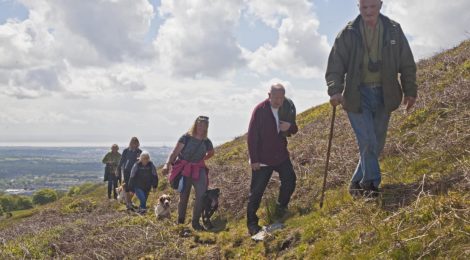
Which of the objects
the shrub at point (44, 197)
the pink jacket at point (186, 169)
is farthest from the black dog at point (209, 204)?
the shrub at point (44, 197)

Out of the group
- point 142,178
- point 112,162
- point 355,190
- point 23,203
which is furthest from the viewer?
point 23,203

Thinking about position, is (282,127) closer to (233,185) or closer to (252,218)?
(252,218)

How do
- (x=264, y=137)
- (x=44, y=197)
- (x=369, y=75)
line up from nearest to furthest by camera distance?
(x=369, y=75) → (x=264, y=137) → (x=44, y=197)

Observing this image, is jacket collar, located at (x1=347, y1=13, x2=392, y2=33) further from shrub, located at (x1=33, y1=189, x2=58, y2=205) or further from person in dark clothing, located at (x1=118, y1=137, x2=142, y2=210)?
shrub, located at (x1=33, y1=189, x2=58, y2=205)

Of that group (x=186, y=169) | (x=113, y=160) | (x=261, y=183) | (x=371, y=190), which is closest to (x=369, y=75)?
(x=371, y=190)

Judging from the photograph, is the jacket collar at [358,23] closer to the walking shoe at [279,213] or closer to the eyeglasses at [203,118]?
the walking shoe at [279,213]

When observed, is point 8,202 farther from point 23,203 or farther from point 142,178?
point 142,178

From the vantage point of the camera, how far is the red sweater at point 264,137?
8.37 metres

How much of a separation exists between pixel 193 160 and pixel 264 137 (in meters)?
2.61

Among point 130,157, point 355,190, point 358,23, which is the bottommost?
point 355,190

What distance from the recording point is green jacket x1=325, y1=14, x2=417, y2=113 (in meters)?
6.76

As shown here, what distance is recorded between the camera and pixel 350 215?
6762 millimetres

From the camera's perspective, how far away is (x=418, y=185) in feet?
22.6

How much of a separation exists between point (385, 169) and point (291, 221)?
86.6 inches
